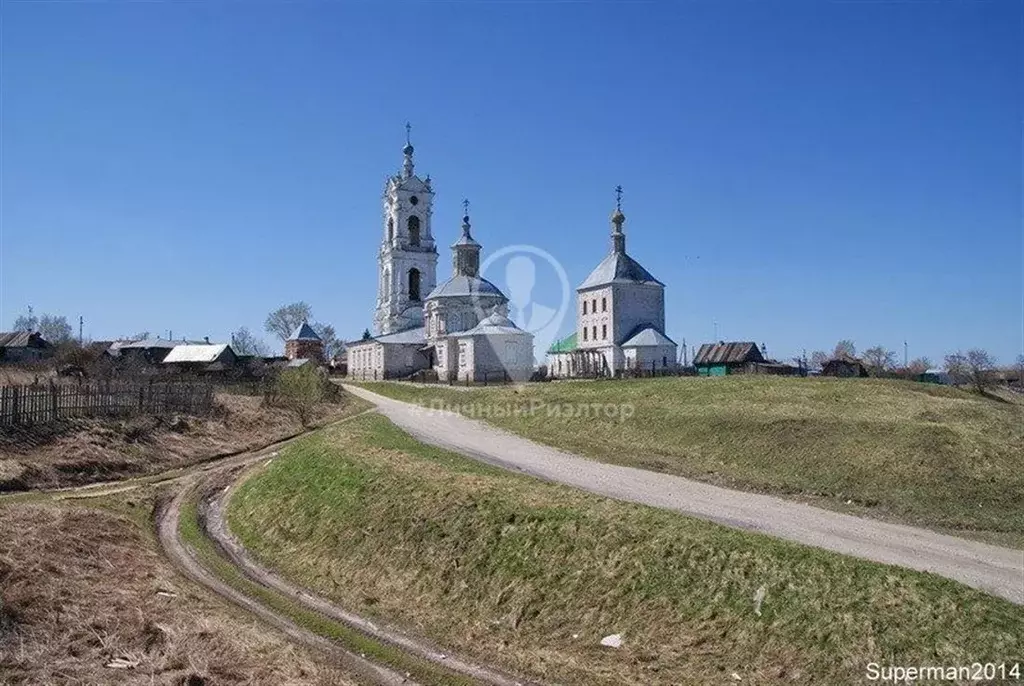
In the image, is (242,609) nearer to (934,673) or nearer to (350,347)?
(934,673)

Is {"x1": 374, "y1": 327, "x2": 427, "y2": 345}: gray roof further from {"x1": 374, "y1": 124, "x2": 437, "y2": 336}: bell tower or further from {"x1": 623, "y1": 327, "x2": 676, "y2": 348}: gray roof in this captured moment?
{"x1": 623, "y1": 327, "x2": 676, "y2": 348}: gray roof

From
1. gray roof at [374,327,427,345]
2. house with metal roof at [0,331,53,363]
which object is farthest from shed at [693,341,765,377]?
house with metal roof at [0,331,53,363]

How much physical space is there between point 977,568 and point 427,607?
951 centimetres

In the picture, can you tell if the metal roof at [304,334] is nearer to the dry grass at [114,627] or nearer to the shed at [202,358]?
the shed at [202,358]

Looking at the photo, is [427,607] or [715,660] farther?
[427,607]

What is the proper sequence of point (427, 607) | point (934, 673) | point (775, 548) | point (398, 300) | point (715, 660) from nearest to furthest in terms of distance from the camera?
point (934, 673), point (715, 660), point (775, 548), point (427, 607), point (398, 300)

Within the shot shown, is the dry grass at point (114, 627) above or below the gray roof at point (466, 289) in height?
below

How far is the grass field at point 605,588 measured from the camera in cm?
984

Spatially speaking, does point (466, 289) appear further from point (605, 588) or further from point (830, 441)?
point (605, 588)

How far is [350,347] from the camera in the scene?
69500 millimetres

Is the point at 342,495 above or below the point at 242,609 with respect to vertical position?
above

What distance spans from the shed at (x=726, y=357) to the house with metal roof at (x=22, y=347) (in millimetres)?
55236

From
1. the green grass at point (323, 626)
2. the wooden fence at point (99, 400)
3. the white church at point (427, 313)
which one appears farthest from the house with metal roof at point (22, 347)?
the green grass at point (323, 626)

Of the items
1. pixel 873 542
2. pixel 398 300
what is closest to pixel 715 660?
pixel 873 542
